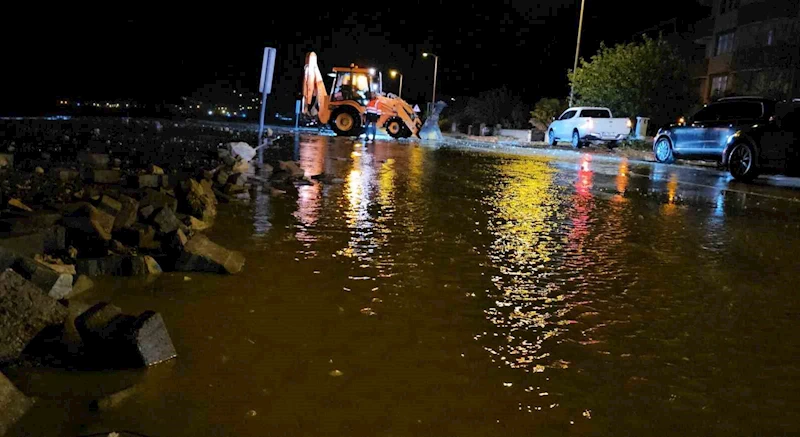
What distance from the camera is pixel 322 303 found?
562cm

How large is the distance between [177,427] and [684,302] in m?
4.29

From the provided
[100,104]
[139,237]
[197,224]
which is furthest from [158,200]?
[100,104]

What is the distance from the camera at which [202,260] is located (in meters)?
6.31

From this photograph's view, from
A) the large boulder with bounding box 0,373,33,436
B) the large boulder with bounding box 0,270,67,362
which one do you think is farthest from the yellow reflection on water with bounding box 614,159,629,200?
the large boulder with bounding box 0,373,33,436

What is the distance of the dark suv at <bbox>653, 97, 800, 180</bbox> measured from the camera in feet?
54.5

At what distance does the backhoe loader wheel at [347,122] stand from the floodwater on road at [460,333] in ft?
83.3

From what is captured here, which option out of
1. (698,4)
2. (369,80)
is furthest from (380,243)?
(698,4)

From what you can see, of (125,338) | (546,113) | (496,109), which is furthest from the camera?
(496,109)

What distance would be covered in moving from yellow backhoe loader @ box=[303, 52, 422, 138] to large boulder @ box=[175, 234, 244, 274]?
2898 centimetres

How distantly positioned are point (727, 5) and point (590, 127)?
30421 millimetres

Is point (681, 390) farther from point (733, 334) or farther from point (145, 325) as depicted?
point (145, 325)

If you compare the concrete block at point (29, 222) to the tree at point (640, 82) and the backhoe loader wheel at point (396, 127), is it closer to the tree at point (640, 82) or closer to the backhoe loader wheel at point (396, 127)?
the backhoe loader wheel at point (396, 127)

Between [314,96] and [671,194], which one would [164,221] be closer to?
[671,194]

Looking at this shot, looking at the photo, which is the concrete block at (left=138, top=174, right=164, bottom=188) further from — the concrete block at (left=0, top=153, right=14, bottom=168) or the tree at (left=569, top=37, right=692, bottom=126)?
the tree at (left=569, top=37, right=692, bottom=126)
